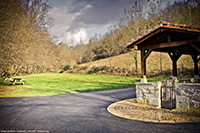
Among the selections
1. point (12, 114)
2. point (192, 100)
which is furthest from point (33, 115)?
point (192, 100)

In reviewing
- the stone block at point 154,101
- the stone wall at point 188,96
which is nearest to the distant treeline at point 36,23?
the stone block at point 154,101

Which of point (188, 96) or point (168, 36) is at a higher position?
point (168, 36)

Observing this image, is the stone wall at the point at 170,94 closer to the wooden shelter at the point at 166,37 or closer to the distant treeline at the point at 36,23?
the wooden shelter at the point at 166,37

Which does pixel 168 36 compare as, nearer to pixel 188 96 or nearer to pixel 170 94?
pixel 170 94

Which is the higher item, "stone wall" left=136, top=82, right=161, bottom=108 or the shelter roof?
the shelter roof

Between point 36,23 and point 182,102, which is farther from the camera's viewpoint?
point 36,23

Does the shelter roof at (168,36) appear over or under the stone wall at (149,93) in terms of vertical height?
over

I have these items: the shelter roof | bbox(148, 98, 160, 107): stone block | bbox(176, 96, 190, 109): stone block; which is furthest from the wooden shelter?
bbox(176, 96, 190, 109): stone block

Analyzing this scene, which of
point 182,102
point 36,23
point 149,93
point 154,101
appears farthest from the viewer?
point 36,23

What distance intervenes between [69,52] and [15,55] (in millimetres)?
29228

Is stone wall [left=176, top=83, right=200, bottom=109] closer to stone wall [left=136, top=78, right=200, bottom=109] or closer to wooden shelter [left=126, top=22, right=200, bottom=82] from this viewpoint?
stone wall [left=136, top=78, right=200, bottom=109]

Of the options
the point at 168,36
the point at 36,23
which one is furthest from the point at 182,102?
the point at 36,23

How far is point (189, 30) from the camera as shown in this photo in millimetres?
6703

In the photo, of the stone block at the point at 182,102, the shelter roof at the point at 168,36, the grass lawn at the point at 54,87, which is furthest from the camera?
the grass lawn at the point at 54,87
